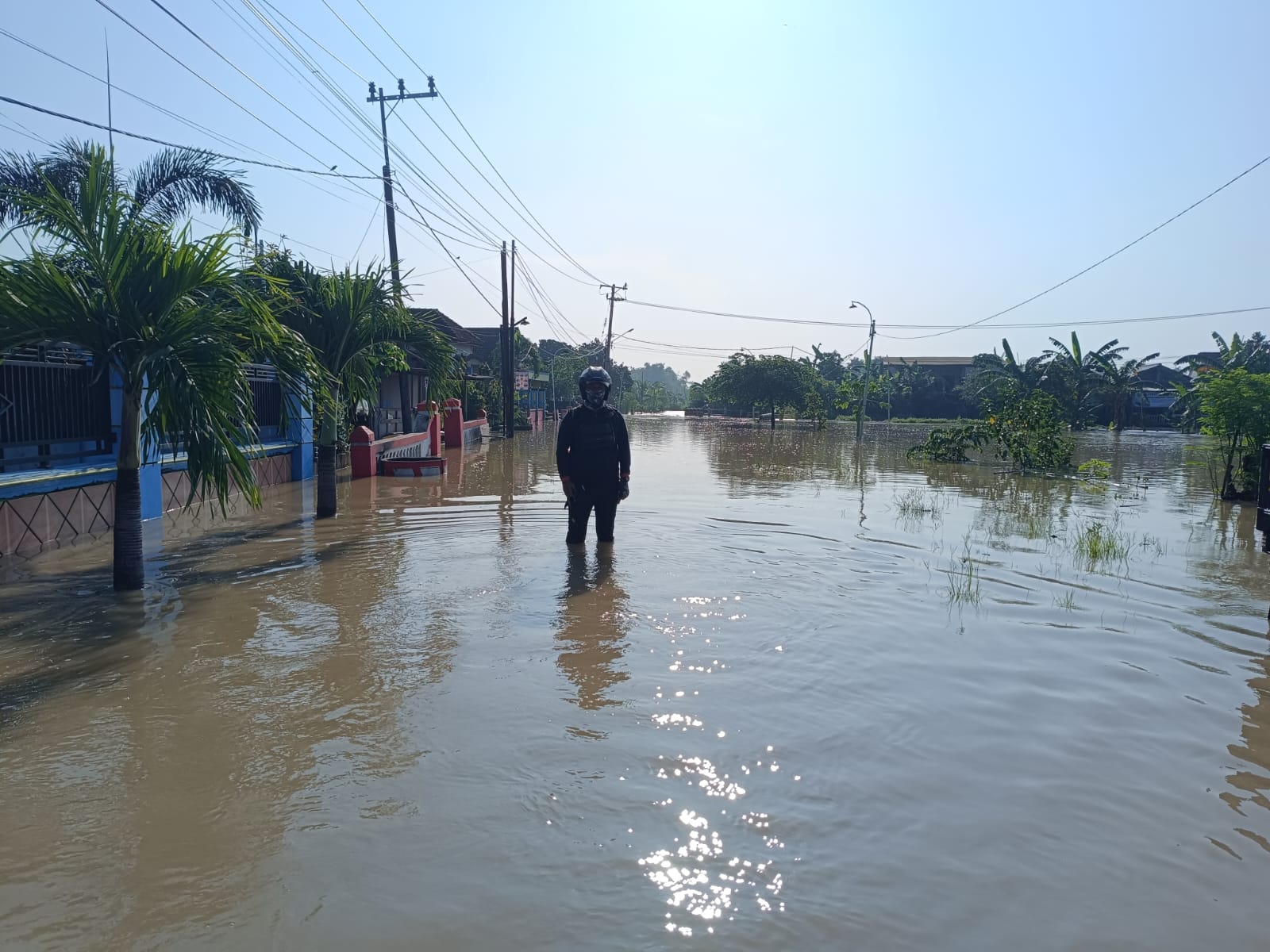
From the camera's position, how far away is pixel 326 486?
39.2ft

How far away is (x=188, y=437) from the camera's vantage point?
6910 millimetres

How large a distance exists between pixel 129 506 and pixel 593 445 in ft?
13.2

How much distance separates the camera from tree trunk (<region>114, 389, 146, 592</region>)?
7086mm

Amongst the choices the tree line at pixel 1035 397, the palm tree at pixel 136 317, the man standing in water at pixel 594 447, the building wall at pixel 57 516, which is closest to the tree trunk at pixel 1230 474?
the tree line at pixel 1035 397

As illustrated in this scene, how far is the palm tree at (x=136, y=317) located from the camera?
21.4ft

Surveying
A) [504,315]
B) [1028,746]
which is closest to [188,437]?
[1028,746]

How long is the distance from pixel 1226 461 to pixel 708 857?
15955 mm

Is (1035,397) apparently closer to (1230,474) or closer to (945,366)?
(1230,474)

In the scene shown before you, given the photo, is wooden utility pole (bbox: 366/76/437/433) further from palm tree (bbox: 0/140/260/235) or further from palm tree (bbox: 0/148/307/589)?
palm tree (bbox: 0/148/307/589)

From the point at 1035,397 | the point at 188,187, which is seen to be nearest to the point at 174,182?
the point at 188,187

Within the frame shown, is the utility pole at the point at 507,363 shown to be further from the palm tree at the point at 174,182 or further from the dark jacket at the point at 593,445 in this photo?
the dark jacket at the point at 593,445

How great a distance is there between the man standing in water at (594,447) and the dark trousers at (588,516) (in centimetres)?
5

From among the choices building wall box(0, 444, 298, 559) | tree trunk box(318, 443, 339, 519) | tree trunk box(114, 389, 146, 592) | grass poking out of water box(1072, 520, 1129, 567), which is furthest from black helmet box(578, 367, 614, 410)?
building wall box(0, 444, 298, 559)

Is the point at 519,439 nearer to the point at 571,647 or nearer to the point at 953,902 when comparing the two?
the point at 571,647
